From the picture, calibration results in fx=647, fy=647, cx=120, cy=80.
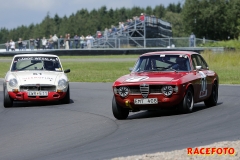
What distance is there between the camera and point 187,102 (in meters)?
12.9

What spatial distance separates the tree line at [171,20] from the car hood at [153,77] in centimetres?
5596

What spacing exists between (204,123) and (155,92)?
138 cm

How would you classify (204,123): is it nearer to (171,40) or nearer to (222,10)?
(171,40)

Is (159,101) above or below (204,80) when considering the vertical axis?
below

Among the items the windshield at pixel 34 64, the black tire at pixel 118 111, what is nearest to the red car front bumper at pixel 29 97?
the windshield at pixel 34 64

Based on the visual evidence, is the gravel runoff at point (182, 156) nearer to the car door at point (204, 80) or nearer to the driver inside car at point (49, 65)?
the car door at point (204, 80)

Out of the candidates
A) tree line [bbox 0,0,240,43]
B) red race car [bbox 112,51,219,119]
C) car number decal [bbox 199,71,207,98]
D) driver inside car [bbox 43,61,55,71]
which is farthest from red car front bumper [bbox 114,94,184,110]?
tree line [bbox 0,0,240,43]

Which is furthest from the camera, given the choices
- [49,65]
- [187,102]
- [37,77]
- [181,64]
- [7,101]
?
[49,65]

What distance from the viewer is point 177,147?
8.91m

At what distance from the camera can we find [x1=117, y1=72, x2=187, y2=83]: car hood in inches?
493

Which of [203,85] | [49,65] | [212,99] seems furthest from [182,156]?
[49,65]

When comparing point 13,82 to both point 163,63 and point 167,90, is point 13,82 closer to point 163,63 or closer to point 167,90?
point 163,63

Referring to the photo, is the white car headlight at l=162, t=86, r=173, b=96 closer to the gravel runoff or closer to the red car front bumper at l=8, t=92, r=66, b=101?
the gravel runoff

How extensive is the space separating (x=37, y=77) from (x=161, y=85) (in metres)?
4.86
